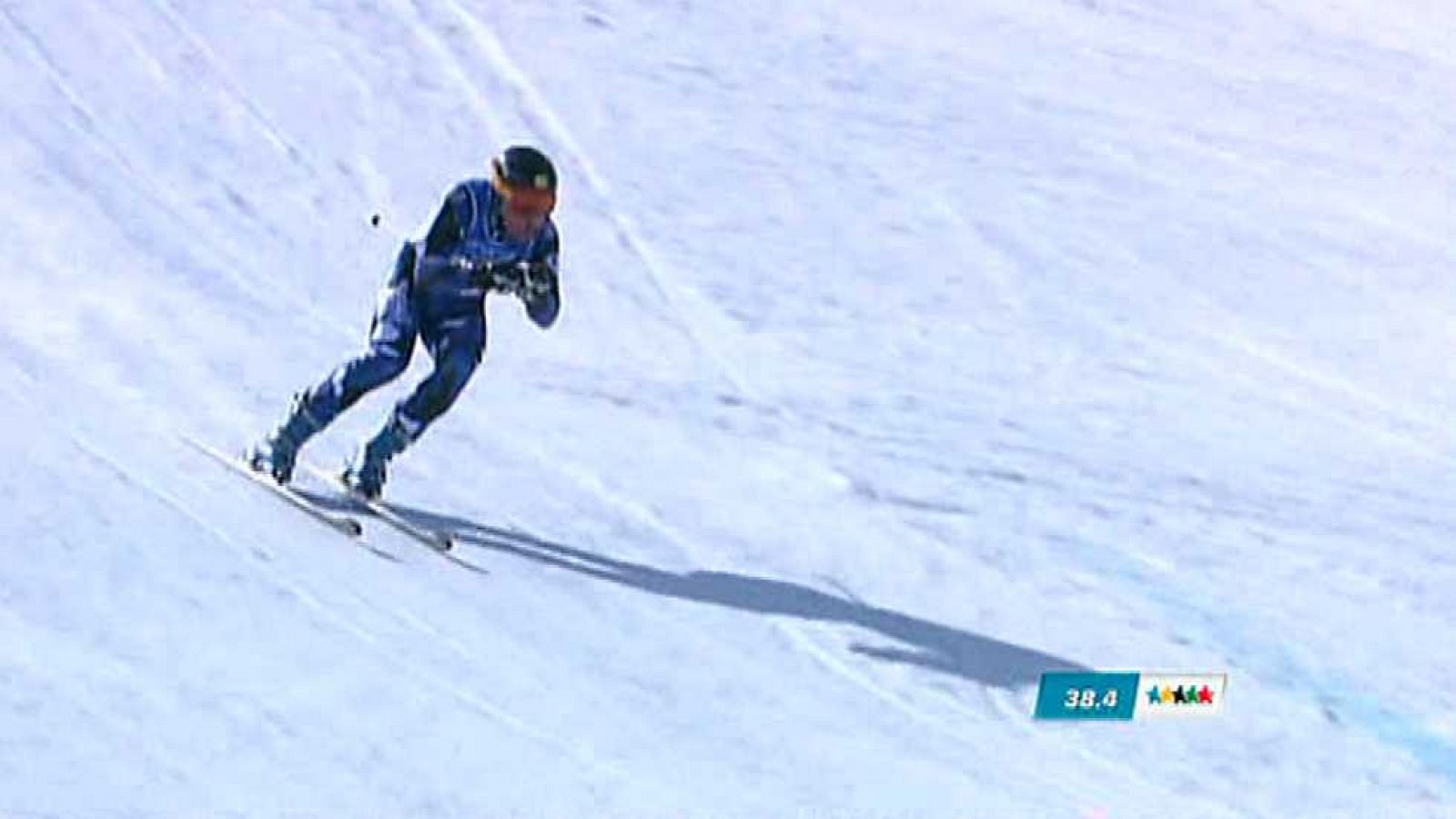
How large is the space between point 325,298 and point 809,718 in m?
4.54

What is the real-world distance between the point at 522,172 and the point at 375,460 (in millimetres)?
1474

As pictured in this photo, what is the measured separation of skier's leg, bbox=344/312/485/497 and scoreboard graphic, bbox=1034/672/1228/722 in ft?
8.23

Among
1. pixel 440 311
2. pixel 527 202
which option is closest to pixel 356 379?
pixel 440 311

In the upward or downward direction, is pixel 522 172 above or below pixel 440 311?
above

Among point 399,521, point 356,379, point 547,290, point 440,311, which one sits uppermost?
point 547,290

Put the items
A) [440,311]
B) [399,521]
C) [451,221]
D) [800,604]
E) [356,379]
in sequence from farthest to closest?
[800,604] < [399,521] < [356,379] < [440,311] < [451,221]

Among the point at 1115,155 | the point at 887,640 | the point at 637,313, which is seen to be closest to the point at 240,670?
the point at 887,640

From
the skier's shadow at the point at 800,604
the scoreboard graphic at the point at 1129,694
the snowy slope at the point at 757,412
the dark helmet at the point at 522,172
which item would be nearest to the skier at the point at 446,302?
the dark helmet at the point at 522,172

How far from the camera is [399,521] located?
12.3 m

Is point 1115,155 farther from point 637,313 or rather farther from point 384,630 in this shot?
point 384,630

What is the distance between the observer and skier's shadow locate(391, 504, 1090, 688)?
12.1m

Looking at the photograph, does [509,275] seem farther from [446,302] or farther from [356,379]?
[356,379]

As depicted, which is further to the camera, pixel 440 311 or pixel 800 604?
pixel 800 604

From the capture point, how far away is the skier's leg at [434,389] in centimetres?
1203
